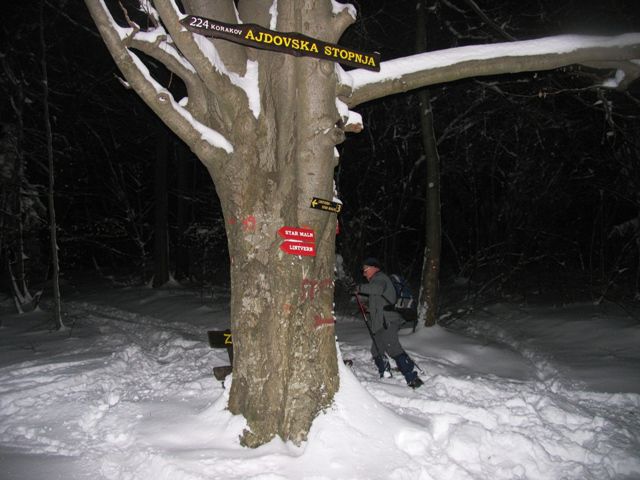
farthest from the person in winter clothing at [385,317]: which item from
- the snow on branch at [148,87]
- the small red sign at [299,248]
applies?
the snow on branch at [148,87]

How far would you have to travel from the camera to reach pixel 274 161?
4.14 meters

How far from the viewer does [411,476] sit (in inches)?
152

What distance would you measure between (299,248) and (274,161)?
0.81m

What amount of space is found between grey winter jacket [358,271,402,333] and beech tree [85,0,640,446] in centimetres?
225

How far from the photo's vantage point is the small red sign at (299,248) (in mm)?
4039

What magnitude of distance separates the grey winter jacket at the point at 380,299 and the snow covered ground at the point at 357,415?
0.84 metres

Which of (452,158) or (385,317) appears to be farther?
(452,158)

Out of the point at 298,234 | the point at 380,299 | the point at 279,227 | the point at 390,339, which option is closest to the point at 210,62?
the point at 279,227

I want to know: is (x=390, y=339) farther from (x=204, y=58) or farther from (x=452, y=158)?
(x=452, y=158)

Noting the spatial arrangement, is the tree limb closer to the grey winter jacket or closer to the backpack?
the grey winter jacket

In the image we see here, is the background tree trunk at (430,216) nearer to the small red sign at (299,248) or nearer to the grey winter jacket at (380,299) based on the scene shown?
the grey winter jacket at (380,299)

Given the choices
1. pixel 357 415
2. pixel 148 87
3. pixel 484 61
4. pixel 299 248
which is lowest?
pixel 357 415

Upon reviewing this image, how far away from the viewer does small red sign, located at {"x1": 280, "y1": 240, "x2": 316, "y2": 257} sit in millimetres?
4039

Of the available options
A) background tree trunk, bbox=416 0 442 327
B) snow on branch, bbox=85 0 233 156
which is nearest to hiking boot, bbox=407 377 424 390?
background tree trunk, bbox=416 0 442 327
